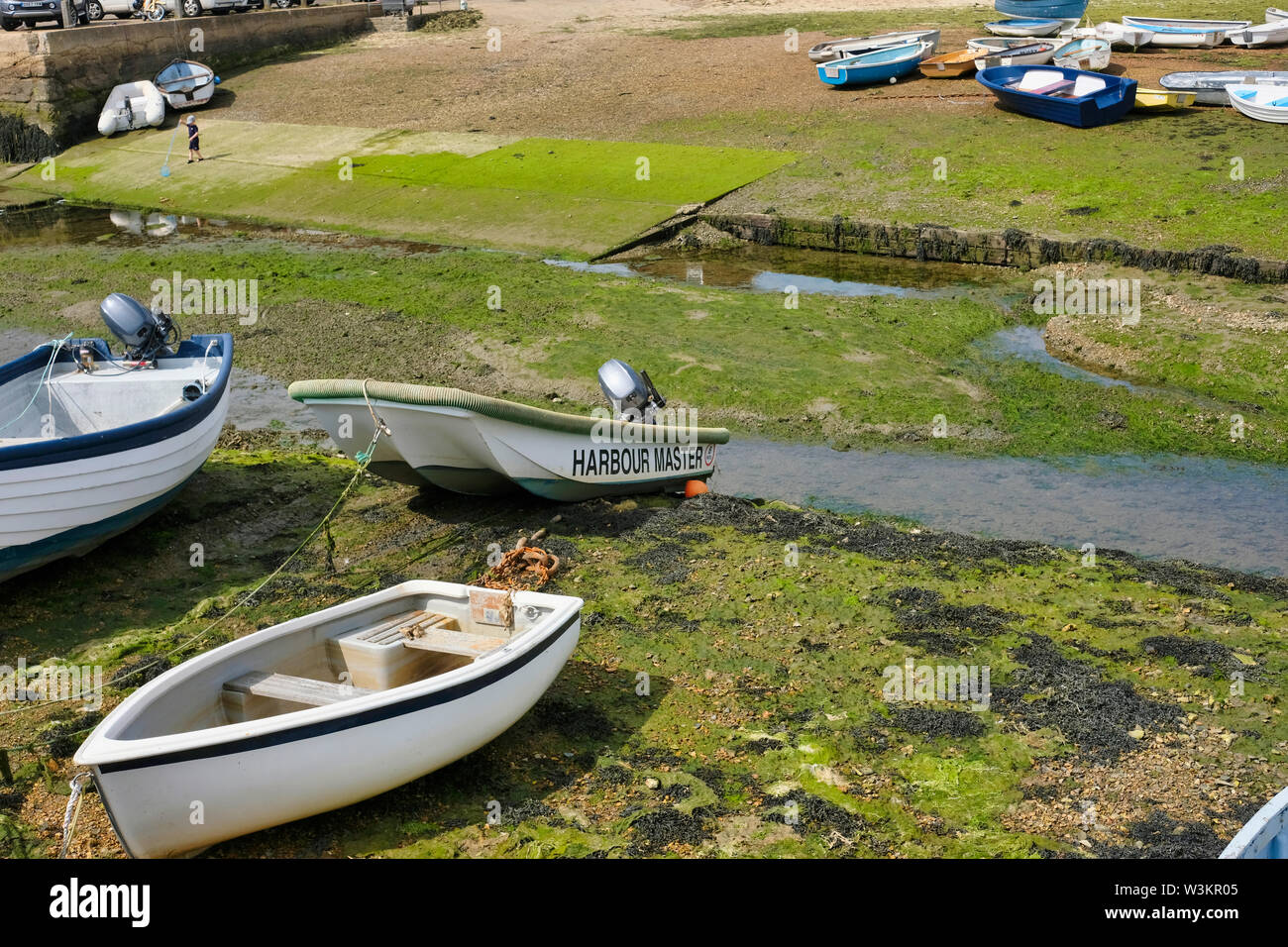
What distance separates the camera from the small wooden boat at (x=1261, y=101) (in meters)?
23.7

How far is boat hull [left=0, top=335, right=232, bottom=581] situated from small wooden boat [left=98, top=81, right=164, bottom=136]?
24.0 m

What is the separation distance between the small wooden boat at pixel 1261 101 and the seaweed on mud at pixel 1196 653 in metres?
18.3

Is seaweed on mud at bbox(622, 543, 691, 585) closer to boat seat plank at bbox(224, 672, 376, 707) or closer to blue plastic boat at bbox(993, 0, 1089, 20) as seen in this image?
boat seat plank at bbox(224, 672, 376, 707)

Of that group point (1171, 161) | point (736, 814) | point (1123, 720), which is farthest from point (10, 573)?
point (1171, 161)

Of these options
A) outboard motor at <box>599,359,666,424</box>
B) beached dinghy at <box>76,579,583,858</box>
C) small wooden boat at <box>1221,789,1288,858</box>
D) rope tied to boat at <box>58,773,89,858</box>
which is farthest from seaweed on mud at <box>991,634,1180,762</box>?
rope tied to boat at <box>58,773,89,858</box>

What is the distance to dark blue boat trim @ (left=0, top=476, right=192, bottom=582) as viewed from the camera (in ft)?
34.2

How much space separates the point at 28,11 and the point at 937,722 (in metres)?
36.5

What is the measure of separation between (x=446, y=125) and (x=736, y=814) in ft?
85.6

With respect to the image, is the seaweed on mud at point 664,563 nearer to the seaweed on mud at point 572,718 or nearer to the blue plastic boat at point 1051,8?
the seaweed on mud at point 572,718

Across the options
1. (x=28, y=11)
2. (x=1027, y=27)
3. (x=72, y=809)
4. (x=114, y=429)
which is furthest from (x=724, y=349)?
(x=28, y=11)

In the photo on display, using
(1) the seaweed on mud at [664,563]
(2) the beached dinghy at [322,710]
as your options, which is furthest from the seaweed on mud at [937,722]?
(1) the seaweed on mud at [664,563]

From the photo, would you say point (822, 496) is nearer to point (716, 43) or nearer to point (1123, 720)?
point (1123, 720)

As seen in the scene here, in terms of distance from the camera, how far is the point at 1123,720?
8375 millimetres

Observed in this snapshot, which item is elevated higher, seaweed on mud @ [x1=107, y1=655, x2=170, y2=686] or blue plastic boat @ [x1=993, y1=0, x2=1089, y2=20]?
blue plastic boat @ [x1=993, y1=0, x2=1089, y2=20]
